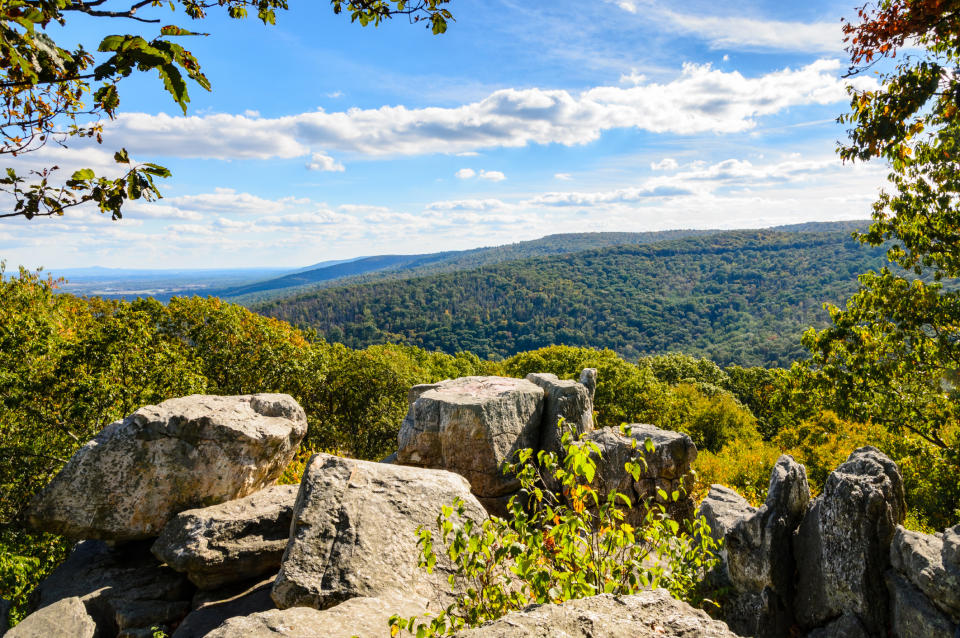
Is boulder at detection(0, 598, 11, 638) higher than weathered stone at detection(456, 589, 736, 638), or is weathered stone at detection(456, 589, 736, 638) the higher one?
weathered stone at detection(456, 589, 736, 638)

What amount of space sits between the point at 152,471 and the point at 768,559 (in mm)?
13267

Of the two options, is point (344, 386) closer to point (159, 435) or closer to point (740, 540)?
point (159, 435)

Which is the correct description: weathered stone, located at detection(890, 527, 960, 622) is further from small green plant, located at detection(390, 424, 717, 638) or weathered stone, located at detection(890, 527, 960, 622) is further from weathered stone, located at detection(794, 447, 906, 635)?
small green plant, located at detection(390, 424, 717, 638)

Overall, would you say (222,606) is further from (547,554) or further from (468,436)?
(468,436)

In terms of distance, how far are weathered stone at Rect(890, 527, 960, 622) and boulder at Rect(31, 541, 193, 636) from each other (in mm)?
13552

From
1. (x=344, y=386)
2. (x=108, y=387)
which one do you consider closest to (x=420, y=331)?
(x=344, y=386)

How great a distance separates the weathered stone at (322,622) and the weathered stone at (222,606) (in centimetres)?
212

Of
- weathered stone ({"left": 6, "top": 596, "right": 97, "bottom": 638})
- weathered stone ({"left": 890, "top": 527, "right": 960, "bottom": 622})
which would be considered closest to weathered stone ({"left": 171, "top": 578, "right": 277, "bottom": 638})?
weathered stone ({"left": 6, "top": 596, "right": 97, "bottom": 638})

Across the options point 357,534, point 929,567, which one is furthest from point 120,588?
point 929,567

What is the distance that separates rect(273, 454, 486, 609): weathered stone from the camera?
7.95 meters

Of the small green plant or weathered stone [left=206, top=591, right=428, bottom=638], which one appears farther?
weathered stone [left=206, top=591, right=428, bottom=638]

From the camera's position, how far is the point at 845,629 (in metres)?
8.60

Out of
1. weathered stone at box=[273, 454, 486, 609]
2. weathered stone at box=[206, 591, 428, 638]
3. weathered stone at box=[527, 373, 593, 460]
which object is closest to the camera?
weathered stone at box=[206, 591, 428, 638]

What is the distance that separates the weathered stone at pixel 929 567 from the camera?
290 inches
